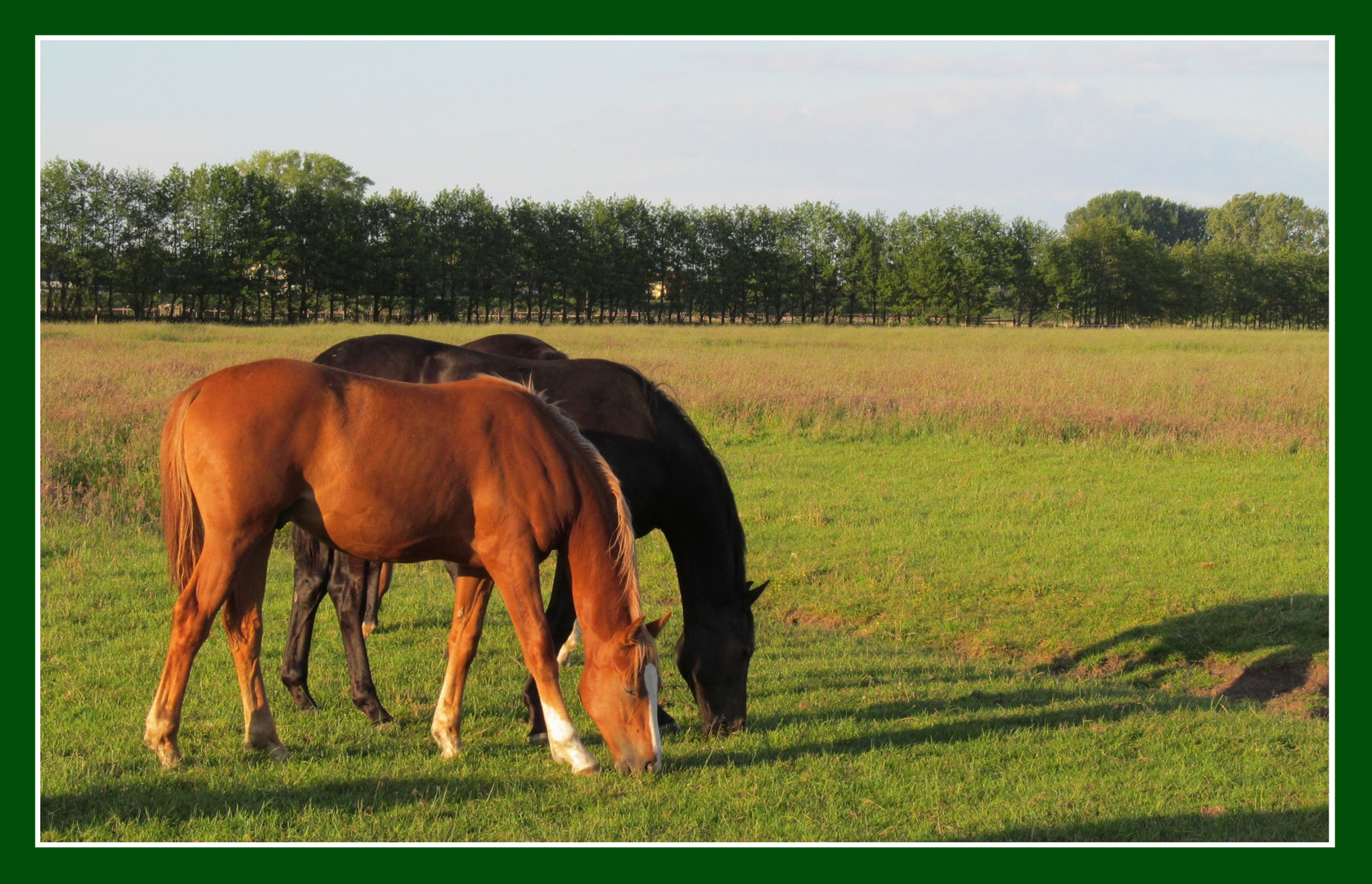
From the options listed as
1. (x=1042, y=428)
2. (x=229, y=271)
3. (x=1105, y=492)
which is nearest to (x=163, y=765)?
(x=1105, y=492)

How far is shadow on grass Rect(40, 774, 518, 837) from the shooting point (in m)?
4.16

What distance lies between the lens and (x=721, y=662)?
5648 mm

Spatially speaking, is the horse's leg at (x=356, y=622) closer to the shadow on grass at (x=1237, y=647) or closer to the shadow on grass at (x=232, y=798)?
the shadow on grass at (x=232, y=798)

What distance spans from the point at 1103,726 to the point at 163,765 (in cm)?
492

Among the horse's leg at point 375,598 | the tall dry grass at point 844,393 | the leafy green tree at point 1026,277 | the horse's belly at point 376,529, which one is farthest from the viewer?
the leafy green tree at point 1026,277

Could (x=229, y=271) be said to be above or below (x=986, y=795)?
above

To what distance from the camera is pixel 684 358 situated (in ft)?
95.4

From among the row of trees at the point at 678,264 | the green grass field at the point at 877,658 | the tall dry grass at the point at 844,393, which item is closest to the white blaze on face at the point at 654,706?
the green grass field at the point at 877,658

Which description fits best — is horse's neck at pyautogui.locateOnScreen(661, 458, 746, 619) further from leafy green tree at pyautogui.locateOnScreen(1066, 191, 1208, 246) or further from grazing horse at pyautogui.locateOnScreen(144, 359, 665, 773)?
leafy green tree at pyautogui.locateOnScreen(1066, 191, 1208, 246)

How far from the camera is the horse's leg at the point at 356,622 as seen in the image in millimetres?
5613

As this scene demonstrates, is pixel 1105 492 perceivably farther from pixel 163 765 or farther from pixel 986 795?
pixel 163 765

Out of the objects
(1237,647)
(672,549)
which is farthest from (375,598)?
(1237,647)

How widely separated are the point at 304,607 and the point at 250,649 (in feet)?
3.37

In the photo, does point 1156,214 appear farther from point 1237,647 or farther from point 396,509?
point 396,509
